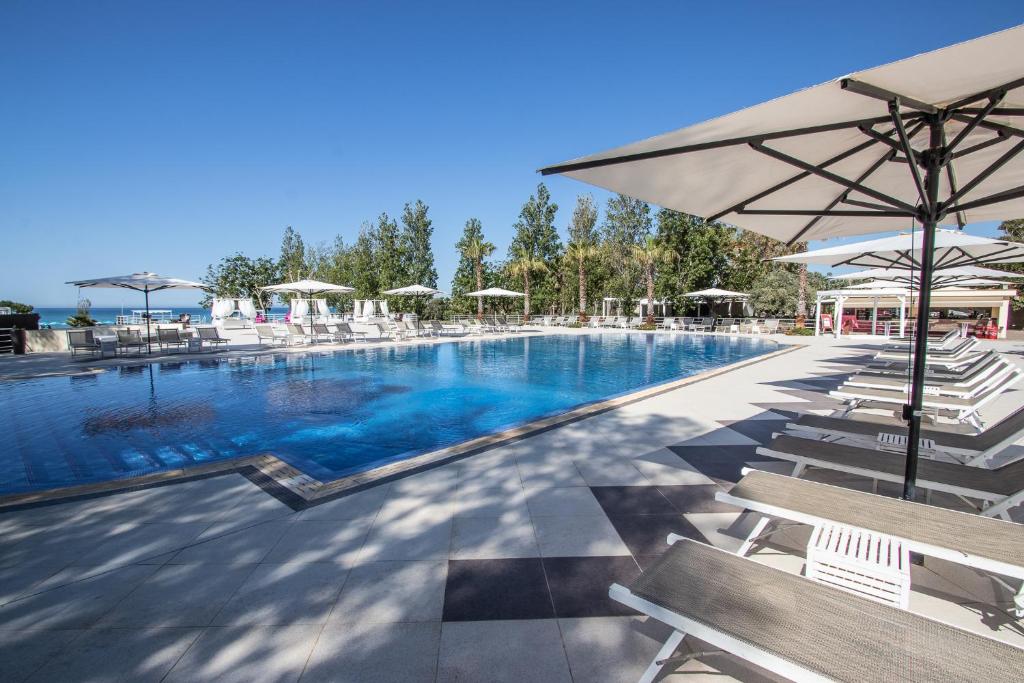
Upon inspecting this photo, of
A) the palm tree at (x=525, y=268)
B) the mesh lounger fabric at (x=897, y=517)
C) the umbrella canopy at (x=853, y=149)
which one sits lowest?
the mesh lounger fabric at (x=897, y=517)

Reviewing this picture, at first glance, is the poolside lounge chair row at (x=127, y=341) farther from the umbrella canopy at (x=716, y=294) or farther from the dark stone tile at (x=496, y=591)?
the umbrella canopy at (x=716, y=294)

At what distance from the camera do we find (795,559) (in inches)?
106

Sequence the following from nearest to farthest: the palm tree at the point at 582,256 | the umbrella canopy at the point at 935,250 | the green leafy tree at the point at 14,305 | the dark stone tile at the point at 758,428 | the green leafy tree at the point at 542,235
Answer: the dark stone tile at the point at 758,428 → the umbrella canopy at the point at 935,250 → the green leafy tree at the point at 14,305 → the palm tree at the point at 582,256 → the green leafy tree at the point at 542,235

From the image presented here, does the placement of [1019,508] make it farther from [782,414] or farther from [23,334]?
[23,334]

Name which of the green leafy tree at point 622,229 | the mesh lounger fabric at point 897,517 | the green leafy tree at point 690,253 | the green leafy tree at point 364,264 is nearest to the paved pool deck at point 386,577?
the mesh lounger fabric at point 897,517

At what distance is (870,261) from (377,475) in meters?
8.21

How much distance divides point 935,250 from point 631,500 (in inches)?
269

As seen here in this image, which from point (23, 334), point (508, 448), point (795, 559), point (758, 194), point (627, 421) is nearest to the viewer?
point (795, 559)

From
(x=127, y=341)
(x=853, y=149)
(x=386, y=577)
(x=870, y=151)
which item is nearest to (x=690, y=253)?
(x=870, y=151)

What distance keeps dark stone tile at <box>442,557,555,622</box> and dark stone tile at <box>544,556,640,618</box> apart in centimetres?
6

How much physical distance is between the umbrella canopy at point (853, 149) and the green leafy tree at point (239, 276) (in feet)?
129

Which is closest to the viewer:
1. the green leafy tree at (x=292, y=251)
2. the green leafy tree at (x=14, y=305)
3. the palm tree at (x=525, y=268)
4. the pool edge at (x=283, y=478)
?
the pool edge at (x=283, y=478)

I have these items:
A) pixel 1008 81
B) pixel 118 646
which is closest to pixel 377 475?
pixel 118 646

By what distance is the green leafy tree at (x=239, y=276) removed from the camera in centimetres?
3675
